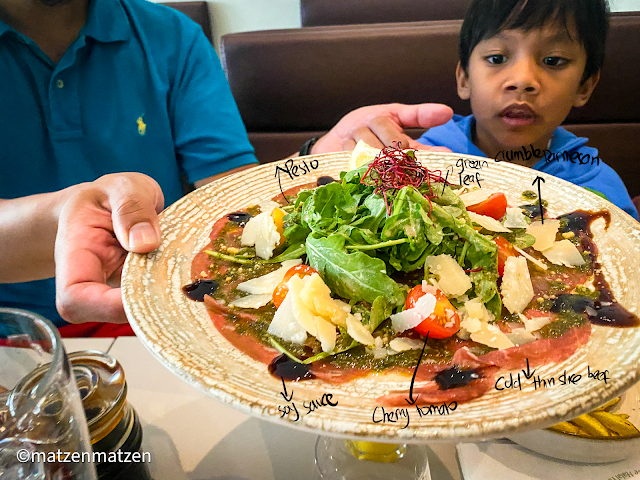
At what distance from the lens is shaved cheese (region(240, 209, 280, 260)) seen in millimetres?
1157

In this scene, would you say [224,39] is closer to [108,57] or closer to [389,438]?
[108,57]

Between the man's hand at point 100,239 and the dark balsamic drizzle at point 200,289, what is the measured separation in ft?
0.49

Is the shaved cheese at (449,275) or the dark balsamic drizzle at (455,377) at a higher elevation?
the shaved cheese at (449,275)

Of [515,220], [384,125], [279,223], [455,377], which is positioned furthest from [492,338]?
[384,125]

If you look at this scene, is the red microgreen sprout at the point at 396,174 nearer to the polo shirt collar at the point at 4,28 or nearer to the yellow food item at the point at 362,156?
the yellow food item at the point at 362,156

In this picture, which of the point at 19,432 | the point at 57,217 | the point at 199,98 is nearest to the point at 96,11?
the point at 199,98

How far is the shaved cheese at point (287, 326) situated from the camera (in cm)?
87

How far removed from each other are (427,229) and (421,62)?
2.38 metres

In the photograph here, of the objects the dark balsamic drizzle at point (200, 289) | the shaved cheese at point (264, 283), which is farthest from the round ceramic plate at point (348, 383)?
the shaved cheese at point (264, 283)

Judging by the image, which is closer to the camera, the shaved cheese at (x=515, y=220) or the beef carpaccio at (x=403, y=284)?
the beef carpaccio at (x=403, y=284)

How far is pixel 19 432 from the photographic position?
0.47 metres

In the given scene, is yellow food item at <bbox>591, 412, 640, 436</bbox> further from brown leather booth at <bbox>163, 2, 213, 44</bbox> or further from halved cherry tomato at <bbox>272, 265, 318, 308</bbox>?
brown leather booth at <bbox>163, 2, 213, 44</bbox>

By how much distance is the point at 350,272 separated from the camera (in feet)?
3.16

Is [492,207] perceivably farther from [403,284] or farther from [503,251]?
[403,284]
